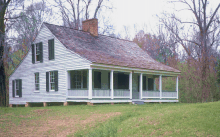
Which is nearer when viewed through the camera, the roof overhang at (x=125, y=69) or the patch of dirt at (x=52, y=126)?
the patch of dirt at (x=52, y=126)

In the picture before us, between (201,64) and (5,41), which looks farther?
(201,64)

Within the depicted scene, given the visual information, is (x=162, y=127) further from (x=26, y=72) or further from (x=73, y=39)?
(x=26, y=72)

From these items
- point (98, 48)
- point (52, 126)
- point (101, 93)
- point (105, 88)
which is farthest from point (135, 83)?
point (52, 126)

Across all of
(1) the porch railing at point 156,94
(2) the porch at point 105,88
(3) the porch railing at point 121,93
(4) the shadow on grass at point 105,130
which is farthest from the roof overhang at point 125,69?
(4) the shadow on grass at point 105,130

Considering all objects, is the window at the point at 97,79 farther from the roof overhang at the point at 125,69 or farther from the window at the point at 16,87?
the window at the point at 16,87

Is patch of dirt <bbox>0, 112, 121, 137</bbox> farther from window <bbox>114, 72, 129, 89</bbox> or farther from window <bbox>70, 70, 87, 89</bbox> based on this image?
window <bbox>114, 72, 129, 89</bbox>

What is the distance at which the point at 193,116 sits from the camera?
9703mm

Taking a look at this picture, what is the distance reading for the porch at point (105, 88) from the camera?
19000mm

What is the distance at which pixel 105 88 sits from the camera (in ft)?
72.2

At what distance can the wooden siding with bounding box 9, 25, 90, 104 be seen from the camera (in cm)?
2006

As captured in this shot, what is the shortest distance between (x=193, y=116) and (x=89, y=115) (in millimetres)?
5643

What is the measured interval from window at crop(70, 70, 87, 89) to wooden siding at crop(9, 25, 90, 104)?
93 centimetres

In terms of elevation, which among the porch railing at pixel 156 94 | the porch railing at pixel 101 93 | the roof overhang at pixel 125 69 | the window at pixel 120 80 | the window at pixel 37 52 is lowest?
the porch railing at pixel 156 94

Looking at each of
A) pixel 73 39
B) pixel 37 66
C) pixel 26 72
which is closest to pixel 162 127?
pixel 73 39
